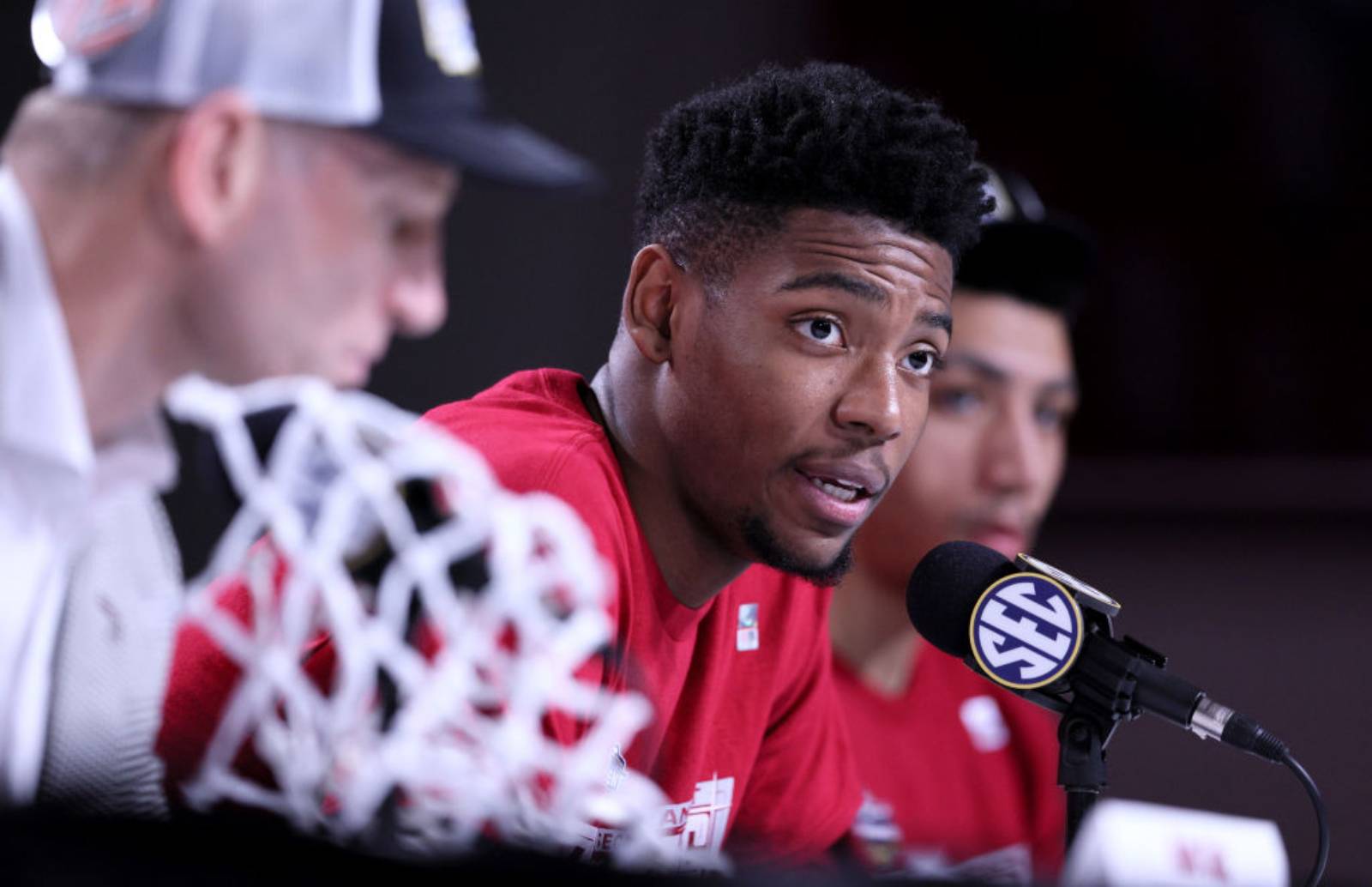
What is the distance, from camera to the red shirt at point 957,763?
5.96 ft

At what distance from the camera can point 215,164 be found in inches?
35.8

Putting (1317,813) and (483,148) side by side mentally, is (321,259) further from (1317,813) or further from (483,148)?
(1317,813)

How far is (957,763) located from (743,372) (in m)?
0.96

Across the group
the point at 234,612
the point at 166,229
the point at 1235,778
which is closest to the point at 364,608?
the point at 234,612

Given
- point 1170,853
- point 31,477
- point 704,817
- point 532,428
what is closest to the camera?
point 1170,853

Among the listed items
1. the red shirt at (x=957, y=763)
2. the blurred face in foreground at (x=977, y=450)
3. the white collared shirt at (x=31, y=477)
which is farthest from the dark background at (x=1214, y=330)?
the white collared shirt at (x=31, y=477)

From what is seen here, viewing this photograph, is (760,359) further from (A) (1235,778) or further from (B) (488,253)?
(A) (1235,778)

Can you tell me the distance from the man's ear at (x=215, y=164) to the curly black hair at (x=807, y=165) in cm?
36

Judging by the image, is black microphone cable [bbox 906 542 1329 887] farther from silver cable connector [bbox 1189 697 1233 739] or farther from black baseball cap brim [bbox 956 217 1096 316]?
black baseball cap brim [bbox 956 217 1096 316]

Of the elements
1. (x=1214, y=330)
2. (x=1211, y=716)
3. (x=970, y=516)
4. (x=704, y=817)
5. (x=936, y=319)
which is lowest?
(x=704, y=817)

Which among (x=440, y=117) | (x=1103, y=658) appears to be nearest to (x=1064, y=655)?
(x=1103, y=658)

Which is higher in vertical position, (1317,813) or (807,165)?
(807,165)

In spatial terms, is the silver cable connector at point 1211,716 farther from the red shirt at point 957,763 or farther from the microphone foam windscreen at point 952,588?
the red shirt at point 957,763

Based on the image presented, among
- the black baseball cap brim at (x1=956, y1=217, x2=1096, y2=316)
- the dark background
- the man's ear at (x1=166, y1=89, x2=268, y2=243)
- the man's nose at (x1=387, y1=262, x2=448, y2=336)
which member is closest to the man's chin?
the man's nose at (x1=387, y1=262, x2=448, y2=336)
